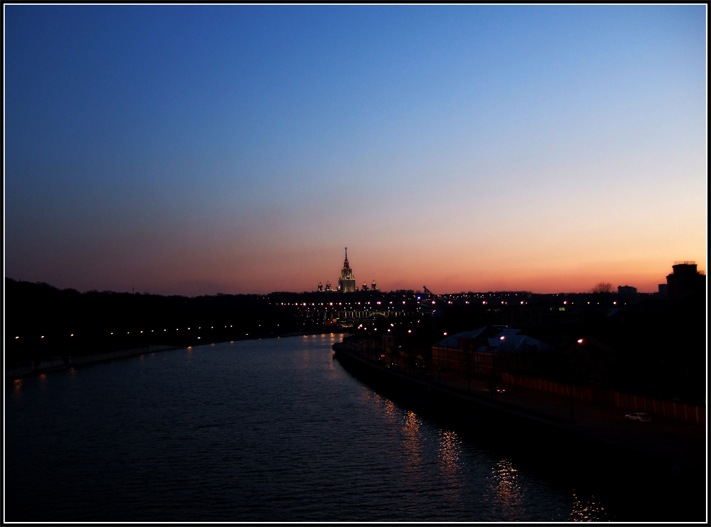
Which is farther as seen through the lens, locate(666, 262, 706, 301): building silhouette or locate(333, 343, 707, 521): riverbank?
locate(666, 262, 706, 301): building silhouette

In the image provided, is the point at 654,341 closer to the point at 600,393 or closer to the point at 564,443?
the point at 600,393

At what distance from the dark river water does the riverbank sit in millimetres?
563

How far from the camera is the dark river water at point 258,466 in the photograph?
1320 cm

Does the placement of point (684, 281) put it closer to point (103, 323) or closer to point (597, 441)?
point (597, 441)

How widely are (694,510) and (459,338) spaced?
81.6 feet

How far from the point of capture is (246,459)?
18062mm

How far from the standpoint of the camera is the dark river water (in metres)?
13.2

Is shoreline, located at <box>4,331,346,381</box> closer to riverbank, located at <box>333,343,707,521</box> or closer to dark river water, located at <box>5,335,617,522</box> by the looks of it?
dark river water, located at <box>5,335,617,522</box>

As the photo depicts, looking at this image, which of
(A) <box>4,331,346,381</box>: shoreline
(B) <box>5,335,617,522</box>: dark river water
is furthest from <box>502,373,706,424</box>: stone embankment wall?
(A) <box>4,331,346,381</box>: shoreline

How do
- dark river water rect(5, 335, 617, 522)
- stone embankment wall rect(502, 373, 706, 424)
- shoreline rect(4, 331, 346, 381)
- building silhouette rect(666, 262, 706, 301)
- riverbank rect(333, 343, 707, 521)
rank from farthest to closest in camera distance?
shoreline rect(4, 331, 346, 381)
building silhouette rect(666, 262, 706, 301)
stone embankment wall rect(502, 373, 706, 424)
dark river water rect(5, 335, 617, 522)
riverbank rect(333, 343, 707, 521)

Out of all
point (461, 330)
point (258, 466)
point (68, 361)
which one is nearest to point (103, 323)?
point (68, 361)

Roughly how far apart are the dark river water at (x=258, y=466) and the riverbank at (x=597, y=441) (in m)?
0.56

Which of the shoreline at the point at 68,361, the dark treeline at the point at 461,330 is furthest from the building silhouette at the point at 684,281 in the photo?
the shoreline at the point at 68,361

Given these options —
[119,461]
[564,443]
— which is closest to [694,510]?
[564,443]
